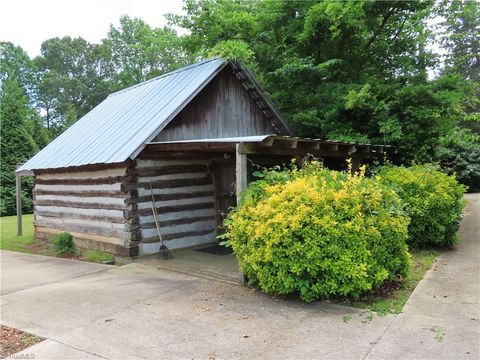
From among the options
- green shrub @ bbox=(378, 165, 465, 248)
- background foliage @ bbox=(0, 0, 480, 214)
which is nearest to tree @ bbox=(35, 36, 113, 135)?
background foliage @ bbox=(0, 0, 480, 214)

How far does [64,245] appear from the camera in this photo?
1035cm

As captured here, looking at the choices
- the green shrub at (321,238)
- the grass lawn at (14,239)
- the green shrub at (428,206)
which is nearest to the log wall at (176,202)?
the green shrub at (321,238)

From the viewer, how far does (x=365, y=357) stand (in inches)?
148

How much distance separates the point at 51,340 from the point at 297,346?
2713 millimetres

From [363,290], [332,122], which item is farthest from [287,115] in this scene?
[363,290]

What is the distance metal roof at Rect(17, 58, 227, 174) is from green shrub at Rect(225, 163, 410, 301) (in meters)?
3.81

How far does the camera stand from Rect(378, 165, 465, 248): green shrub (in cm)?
795

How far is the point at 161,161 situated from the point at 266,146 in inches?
142

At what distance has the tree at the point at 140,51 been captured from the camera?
35.2 meters

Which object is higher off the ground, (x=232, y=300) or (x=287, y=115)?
(x=287, y=115)

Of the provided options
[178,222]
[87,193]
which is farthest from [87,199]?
[178,222]

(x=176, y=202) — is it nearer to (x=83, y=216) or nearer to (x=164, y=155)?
(x=164, y=155)

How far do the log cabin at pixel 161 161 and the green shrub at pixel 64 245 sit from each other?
0.61 ft

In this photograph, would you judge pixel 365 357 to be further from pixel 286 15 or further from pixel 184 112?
pixel 286 15
